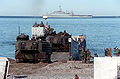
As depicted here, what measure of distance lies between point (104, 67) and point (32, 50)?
1571 cm

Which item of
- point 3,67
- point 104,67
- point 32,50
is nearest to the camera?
point 104,67

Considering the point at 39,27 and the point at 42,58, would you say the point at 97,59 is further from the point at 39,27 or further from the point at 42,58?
the point at 39,27

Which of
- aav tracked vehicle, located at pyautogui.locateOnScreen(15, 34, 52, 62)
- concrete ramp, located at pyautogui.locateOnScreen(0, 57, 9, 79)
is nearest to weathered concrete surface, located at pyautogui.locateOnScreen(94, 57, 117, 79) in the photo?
concrete ramp, located at pyautogui.locateOnScreen(0, 57, 9, 79)

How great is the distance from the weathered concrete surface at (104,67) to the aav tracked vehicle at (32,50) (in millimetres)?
15201

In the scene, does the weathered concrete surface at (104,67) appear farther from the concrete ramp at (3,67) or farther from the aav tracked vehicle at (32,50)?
the aav tracked vehicle at (32,50)

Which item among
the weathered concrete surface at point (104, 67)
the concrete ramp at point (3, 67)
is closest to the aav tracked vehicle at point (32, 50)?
the concrete ramp at point (3, 67)

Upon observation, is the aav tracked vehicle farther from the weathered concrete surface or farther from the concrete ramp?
the weathered concrete surface

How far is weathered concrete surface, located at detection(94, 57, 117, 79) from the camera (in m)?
14.5

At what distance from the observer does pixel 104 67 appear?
14.6 metres

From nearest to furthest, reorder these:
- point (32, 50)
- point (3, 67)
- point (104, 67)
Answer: point (104, 67), point (3, 67), point (32, 50)

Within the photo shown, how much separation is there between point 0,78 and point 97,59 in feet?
13.5

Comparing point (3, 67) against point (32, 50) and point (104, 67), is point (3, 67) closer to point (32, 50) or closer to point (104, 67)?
point (104, 67)

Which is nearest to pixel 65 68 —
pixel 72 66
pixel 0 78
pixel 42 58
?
pixel 72 66

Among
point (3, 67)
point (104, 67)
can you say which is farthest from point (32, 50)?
point (104, 67)
